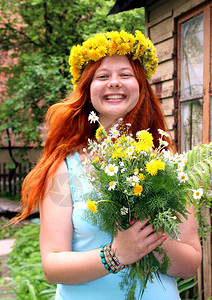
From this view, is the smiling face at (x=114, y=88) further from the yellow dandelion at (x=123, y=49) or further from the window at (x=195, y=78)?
the window at (x=195, y=78)

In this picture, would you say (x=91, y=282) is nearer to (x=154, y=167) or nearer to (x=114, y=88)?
(x=154, y=167)

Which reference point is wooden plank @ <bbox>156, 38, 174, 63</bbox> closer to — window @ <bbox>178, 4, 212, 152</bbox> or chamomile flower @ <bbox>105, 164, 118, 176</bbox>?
window @ <bbox>178, 4, 212, 152</bbox>

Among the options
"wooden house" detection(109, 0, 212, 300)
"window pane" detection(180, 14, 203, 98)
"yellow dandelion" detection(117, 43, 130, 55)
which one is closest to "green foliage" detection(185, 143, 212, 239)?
"yellow dandelion" detection(117, 43, 130, 55)

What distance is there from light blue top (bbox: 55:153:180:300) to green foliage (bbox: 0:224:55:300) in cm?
199

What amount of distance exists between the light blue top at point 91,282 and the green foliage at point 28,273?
199 cm

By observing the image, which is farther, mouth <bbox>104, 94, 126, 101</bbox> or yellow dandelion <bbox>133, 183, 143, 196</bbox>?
mouth <bbox>104, 94, 126, 101</bbox>

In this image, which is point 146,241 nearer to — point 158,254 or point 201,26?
point 158,254

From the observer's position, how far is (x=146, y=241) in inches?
51.7

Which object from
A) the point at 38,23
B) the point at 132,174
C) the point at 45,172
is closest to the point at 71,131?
the point at 45,172

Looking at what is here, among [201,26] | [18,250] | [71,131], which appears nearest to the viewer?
[71,131]

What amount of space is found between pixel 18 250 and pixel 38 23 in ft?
19.9

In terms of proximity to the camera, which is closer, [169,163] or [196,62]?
[169,163]

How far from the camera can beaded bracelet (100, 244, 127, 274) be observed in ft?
4.46

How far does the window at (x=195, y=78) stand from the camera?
3.44m
